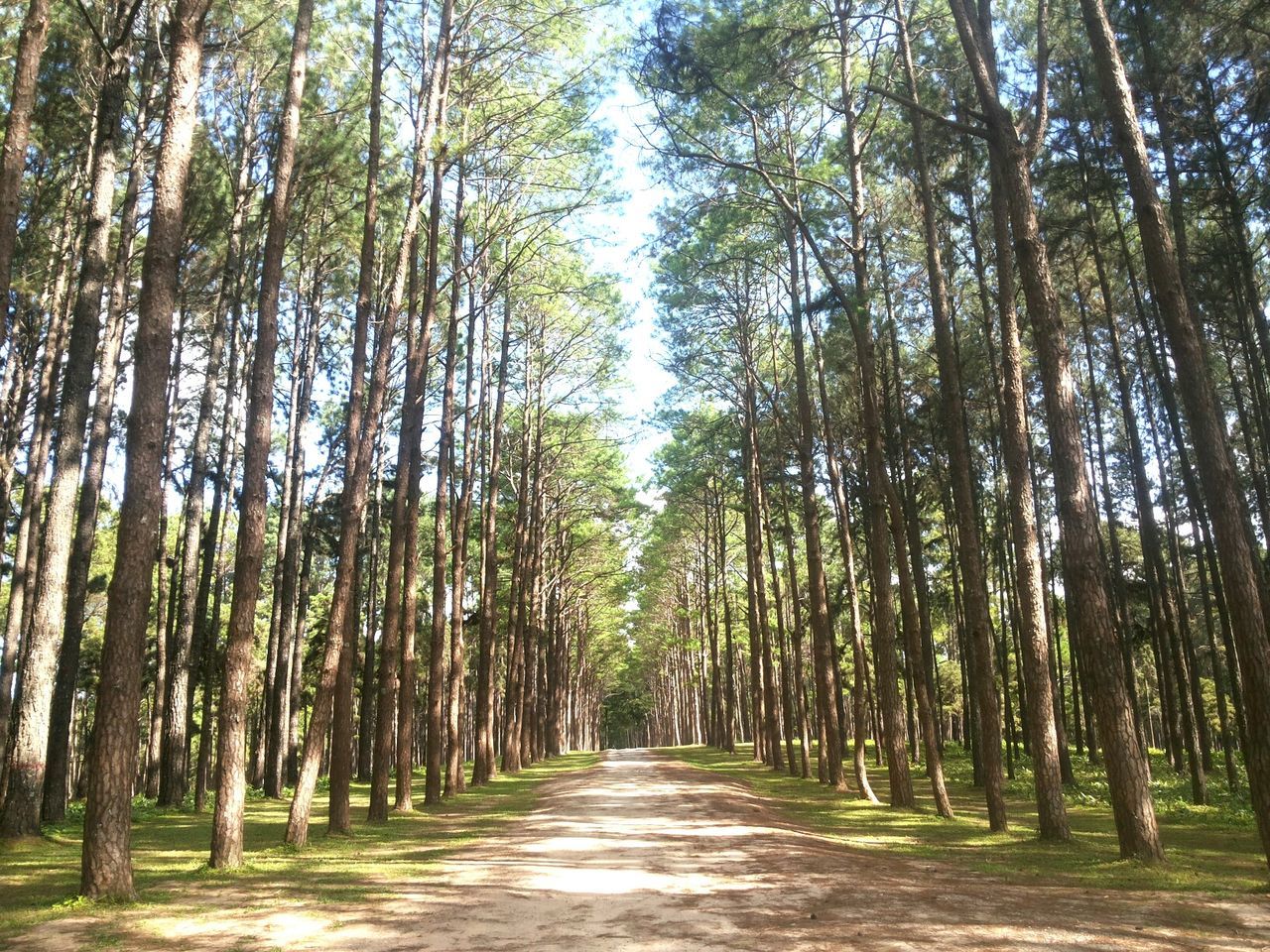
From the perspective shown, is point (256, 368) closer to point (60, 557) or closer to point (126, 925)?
point (60, 557)

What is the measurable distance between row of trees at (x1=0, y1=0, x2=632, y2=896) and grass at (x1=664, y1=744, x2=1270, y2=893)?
25.9 ft

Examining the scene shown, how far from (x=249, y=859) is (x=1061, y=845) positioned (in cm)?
985

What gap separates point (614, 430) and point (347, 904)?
2658 cm

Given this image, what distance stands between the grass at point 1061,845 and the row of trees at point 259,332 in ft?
25.9

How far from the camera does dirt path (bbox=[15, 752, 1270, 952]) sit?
5594 mm

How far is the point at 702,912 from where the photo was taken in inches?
257

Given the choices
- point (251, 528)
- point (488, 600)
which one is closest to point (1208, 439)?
point (251, 528)

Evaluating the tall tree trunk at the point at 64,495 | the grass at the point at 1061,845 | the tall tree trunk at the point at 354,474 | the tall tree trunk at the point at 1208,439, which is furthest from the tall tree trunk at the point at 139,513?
the tall tree trunk at the point at 1208,439

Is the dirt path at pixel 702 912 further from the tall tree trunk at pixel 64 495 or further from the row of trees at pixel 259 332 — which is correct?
the tall tree trunk at pixel 64 495

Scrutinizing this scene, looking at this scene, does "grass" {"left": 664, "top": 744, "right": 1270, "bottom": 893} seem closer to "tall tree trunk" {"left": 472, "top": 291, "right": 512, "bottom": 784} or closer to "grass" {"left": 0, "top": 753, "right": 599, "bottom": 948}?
"grass" {"left": 0, "top": 753, "right": 599, "bottom": 948}

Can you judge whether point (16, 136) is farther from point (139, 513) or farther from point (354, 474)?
point (354, 474)

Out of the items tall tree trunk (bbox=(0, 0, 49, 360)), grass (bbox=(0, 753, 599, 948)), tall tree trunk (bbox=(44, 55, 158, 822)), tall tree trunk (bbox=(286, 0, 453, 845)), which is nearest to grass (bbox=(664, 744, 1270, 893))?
grass (bbox=(0, 753, 599, 948))

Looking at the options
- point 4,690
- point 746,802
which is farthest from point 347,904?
point 746,802

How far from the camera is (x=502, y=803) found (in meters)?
17.9
